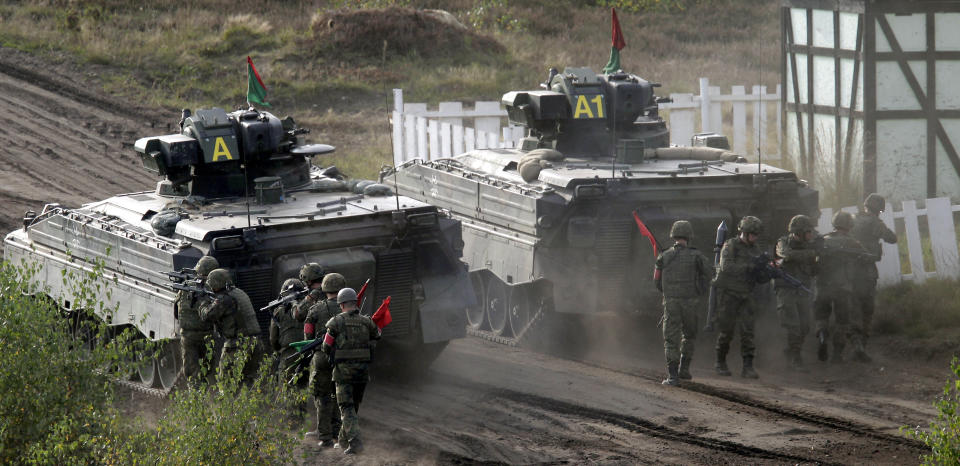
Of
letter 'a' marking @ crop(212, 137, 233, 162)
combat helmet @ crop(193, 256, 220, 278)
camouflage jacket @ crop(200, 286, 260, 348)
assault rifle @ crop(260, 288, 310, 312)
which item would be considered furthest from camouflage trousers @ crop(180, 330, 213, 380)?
letter 'a' marking @ crop(212, 137, 233, 162)

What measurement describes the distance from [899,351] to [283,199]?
678 centimetres

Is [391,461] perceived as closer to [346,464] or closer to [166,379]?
[346,464]

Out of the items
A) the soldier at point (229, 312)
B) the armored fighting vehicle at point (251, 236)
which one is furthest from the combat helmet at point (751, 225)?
the soldier at point (229, 312)

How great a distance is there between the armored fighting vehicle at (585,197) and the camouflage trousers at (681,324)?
1.09 m

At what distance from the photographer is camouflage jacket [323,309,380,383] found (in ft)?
34.1

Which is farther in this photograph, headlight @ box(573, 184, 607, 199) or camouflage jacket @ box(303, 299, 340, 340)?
headlight @ box(573, 184, 607, 199)

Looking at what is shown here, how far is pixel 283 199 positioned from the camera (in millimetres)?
13039

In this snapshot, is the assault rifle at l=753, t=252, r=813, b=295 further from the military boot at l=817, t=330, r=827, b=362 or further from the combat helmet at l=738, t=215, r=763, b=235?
the military boot at l=817, t=330, r=827, b=362

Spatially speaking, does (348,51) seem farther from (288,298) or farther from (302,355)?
(302,355)

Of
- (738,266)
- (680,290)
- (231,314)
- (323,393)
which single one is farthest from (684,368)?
(231,314)

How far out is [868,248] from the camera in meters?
13.9

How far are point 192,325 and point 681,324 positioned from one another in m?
4.80

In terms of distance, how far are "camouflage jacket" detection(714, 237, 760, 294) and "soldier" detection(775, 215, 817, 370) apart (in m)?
0.44

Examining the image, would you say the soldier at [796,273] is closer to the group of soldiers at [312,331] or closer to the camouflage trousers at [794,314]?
the camouflage trousers at [794,314]
